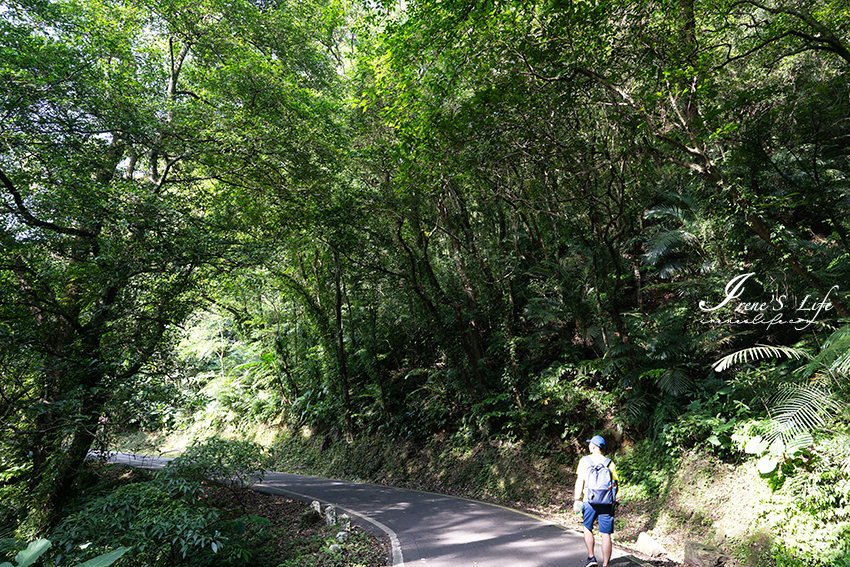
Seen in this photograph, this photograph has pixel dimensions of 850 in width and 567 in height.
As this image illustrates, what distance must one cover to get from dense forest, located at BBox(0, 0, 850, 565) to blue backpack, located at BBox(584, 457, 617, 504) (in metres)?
2.08

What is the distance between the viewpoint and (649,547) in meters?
6.02

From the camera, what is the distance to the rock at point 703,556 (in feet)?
17.6

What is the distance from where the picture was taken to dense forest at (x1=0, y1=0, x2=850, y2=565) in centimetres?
675

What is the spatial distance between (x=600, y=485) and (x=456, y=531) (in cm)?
327

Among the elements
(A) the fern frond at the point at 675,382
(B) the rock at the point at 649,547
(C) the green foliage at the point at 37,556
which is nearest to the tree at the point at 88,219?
(C) the green foliage at the point at 37,556

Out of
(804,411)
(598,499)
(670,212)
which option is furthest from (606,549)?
(670,212)

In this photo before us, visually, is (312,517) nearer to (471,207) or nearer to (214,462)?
(214,462)

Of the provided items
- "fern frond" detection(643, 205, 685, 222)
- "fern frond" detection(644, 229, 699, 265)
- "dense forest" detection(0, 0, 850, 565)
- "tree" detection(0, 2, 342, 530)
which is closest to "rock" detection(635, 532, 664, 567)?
"dense forest" detection(0, 0, 850, 565)

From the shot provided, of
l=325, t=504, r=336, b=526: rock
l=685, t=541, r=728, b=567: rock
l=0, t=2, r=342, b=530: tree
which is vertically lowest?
l=325, t=504, r=336, b=526: rock

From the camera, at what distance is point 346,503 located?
1032 cm

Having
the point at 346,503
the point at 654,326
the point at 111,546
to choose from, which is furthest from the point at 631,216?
the point at 111,546

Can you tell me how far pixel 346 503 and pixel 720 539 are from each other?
7.64m

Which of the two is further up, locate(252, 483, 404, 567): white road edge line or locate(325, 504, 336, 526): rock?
locate(325, 504, 336, 526): rock

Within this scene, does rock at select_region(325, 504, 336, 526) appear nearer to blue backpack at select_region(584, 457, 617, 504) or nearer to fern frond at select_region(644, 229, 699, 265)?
blue backpack at select_region(584, 457, 617, 504)
